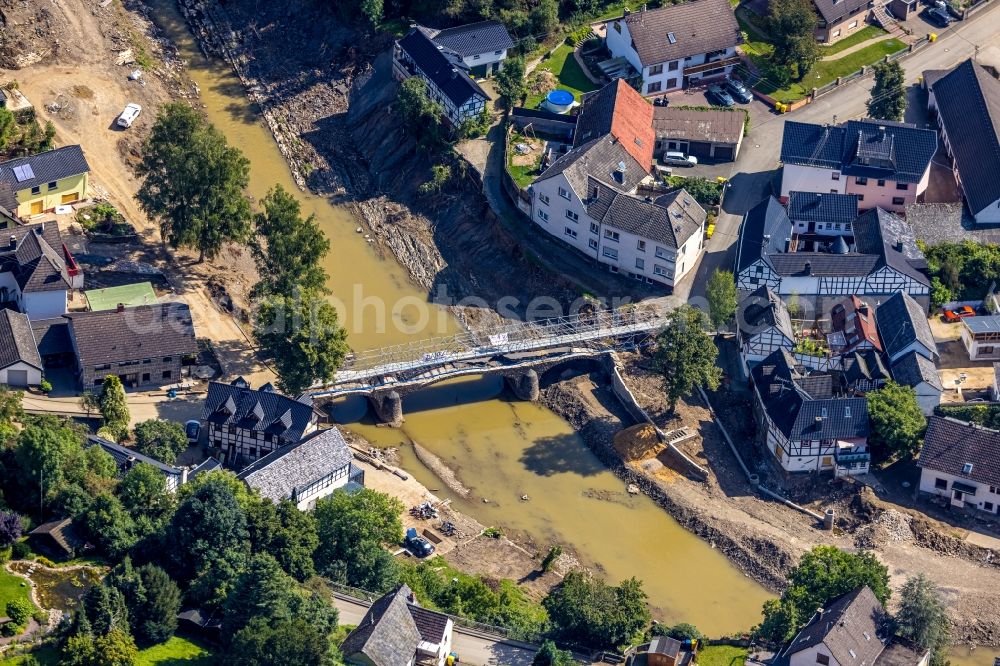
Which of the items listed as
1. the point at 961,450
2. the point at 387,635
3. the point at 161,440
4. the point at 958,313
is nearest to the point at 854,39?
the point at 958,313

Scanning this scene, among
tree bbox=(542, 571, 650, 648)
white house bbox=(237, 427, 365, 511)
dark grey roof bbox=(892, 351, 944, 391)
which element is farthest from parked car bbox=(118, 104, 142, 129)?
dark grey roof bbox=(892, 351, 944, 391)

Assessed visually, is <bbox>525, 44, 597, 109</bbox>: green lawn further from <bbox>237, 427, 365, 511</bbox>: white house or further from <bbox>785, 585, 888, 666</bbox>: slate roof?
<bbox>785, 585, 888, 666</bbox>: slate roof

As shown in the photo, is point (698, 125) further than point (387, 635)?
Yes

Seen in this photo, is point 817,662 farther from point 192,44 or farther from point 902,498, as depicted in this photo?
point 192,44

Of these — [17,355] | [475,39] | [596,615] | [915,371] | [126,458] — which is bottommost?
[596,615]

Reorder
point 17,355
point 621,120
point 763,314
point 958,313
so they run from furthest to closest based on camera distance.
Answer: point 621,120
point 958,313
point 763,314
point 17,355

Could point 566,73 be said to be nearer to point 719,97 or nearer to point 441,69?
point 441,69
